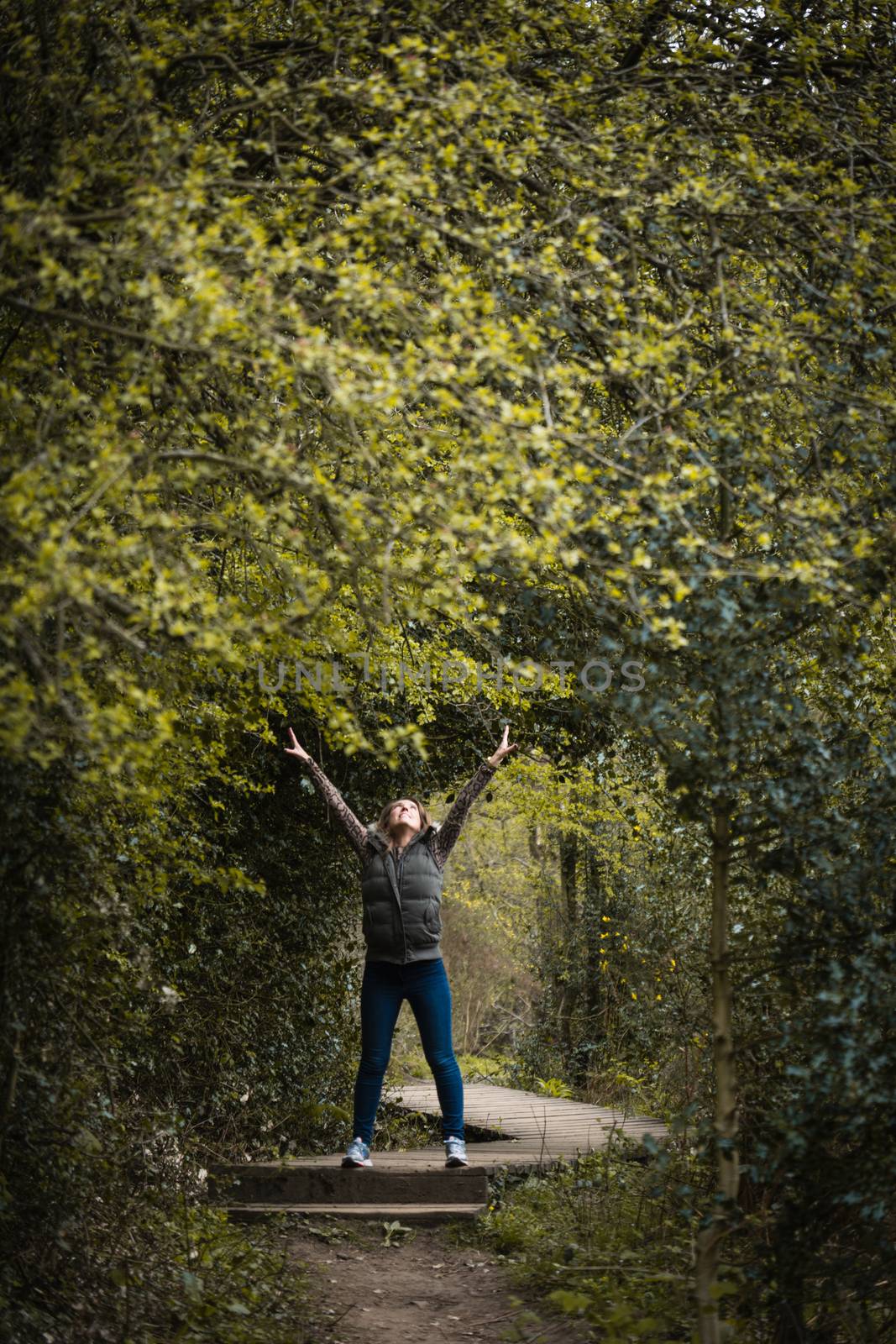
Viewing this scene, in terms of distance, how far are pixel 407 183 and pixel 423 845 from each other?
154 inches

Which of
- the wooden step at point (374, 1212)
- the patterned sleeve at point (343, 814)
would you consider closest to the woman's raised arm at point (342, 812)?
the patterned sleeve at point (343, 814)

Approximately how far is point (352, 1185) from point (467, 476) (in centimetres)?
448

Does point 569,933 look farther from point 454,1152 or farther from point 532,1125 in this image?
point 454,1152

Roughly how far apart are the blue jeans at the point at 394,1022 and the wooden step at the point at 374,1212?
0.46m

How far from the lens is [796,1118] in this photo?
358 cm

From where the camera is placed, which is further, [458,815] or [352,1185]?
[352,1185]

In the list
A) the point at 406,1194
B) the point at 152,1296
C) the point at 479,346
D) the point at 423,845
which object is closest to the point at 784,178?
the point at 479,346

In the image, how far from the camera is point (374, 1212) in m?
6.70

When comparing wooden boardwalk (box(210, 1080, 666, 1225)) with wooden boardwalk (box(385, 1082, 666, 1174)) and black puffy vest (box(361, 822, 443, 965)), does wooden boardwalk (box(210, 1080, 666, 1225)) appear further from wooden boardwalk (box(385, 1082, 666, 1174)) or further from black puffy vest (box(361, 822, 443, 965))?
black puffy vest (box(361, 822, 443, 965))

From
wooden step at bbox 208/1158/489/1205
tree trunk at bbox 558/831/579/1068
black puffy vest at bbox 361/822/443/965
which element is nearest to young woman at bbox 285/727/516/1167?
black puffy vest at bbox 361/822/443/965

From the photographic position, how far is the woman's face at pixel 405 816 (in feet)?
21.8

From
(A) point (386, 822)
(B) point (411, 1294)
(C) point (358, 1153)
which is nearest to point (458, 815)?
(A) point (386, 822)

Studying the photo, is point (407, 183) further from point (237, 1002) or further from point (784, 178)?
point (237, 1002)

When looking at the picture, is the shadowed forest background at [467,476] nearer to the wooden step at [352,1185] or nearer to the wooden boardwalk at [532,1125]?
the wooden step at [352,1185]
